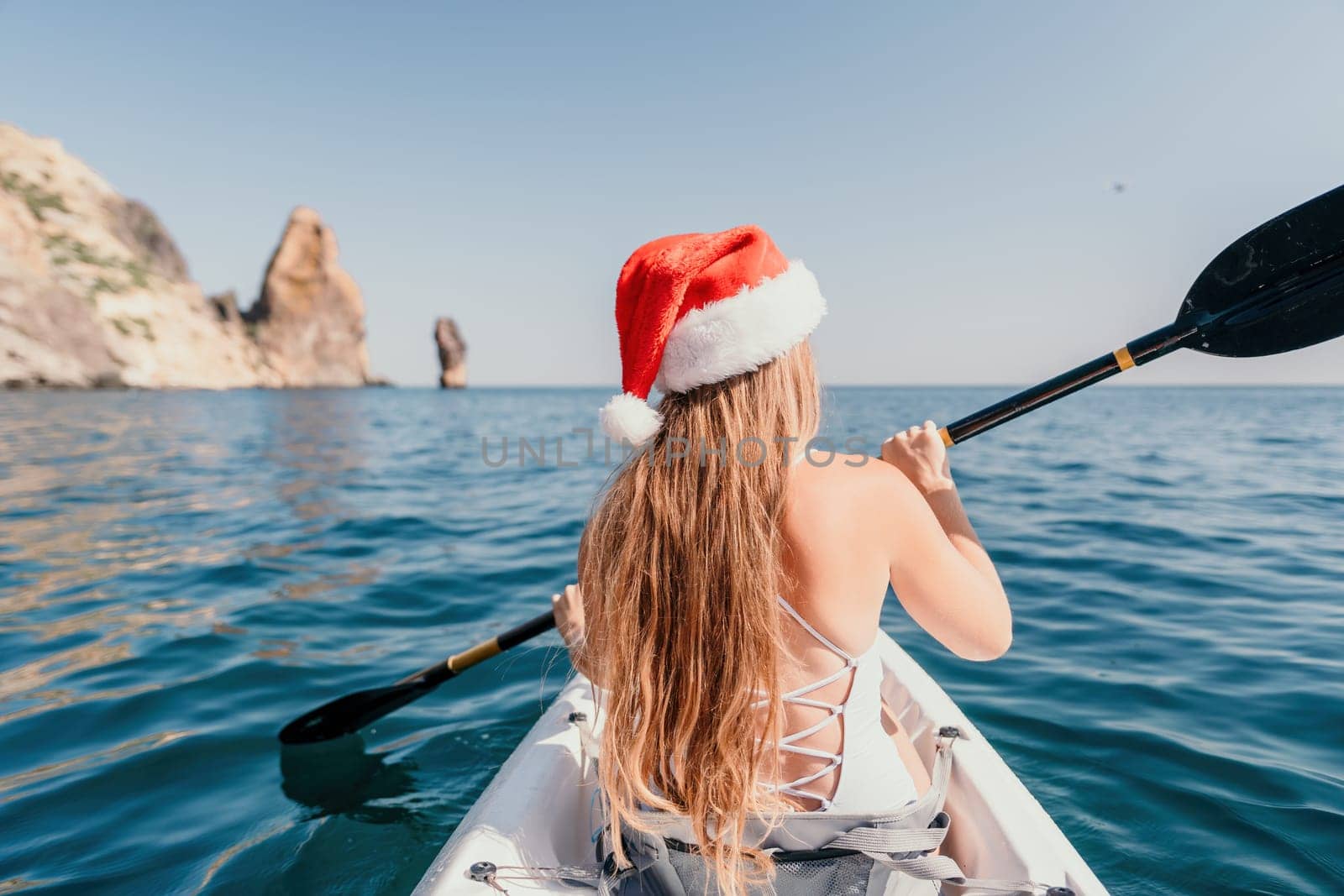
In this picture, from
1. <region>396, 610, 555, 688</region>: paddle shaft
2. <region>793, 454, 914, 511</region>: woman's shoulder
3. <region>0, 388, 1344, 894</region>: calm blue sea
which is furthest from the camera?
<region>396, 610, 555, 688</region>: paddle shaft

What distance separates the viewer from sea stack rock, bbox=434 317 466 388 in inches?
3740

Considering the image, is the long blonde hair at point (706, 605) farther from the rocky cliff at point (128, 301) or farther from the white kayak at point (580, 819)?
the rocky cliff at point (128, 301)

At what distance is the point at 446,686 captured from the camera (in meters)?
4.09

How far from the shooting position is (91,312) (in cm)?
4581

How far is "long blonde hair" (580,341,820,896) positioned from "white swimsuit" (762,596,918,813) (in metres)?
0.07

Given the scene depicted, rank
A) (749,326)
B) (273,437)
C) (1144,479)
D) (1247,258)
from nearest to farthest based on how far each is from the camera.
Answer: (749,326) < (1247,258) < (1144,479) < (273,437)

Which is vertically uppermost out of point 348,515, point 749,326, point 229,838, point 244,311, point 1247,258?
point 244,311

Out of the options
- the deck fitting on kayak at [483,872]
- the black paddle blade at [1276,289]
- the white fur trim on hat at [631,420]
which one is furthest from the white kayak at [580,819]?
the black paddle blade at [1276,289]

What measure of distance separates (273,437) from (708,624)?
67.6 feet

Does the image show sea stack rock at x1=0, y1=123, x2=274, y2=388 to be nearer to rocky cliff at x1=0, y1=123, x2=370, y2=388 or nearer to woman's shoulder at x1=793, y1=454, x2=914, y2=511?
rocky cliff at x1=0, y1=123, x2=370, y2=388

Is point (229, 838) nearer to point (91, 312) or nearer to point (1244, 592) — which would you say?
point (1244, 592)

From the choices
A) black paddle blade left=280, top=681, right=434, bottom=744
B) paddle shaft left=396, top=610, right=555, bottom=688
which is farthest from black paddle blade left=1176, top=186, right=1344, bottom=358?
black paddle blade left=280, top=681, right=434, bottom=744

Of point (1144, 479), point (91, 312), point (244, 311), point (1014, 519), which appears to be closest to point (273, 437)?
point (1014, 519)

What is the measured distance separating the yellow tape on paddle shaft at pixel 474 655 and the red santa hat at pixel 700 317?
1969 millimetres
